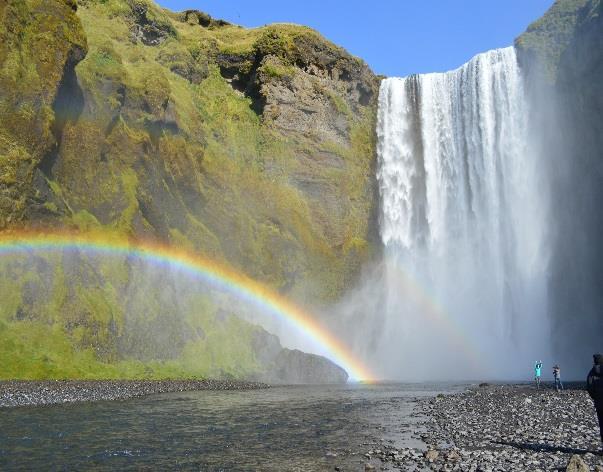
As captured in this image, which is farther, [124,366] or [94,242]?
[94,242]

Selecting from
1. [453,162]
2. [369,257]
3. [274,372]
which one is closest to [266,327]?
[274,372]

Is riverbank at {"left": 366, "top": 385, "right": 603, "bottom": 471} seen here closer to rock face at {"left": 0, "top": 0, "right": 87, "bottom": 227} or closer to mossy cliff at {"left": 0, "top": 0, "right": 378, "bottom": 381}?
mossy cliff at {"left": 0, "top": 0, "right": 378, "bottom": 381}

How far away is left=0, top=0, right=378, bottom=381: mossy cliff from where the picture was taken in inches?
1438

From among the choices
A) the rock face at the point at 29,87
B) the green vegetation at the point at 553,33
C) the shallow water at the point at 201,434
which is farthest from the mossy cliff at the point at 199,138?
the green vegetation at the point at 553,33

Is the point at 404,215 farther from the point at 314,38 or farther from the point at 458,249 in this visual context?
the point at 314,38

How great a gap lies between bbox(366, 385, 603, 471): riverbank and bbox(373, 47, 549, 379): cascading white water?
1281 inches

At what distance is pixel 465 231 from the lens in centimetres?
6375

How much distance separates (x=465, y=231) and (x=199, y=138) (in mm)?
A: 32694

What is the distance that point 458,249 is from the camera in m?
63.7

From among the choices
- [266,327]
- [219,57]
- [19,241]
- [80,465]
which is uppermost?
[219,57]

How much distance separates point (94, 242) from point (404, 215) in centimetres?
3873

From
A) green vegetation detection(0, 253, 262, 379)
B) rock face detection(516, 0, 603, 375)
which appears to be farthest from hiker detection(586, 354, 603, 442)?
rock face detection(516, 0, 603, 375)

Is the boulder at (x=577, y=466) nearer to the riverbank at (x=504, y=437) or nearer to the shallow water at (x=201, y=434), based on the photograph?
the riverbank at (x=504, y=437)

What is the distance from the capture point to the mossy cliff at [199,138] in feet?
131
